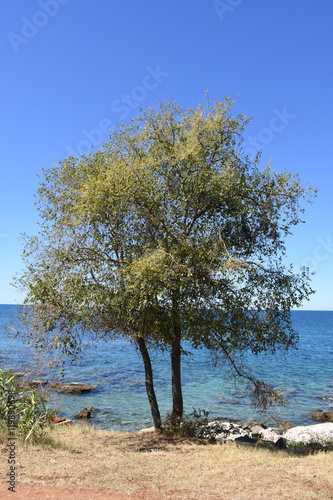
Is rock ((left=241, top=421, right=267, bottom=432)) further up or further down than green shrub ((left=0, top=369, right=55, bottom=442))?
further down

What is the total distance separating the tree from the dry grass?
3.76 metres

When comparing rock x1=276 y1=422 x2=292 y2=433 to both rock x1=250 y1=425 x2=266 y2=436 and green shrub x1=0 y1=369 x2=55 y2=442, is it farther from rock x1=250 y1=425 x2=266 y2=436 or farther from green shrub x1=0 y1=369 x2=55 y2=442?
green shrub x1=0 y1=369 x2=55 y2=442

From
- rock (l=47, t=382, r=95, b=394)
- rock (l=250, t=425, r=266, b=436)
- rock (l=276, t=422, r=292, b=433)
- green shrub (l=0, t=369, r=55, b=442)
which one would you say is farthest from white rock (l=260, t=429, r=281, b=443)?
rock (l=47, t=382, r=95, b=394)

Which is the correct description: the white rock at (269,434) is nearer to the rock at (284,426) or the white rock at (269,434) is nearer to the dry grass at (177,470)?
the rock at (284,426)

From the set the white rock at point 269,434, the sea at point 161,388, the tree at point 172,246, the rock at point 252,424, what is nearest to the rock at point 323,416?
the sea at point 161,388

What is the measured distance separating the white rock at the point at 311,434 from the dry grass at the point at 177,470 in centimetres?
722

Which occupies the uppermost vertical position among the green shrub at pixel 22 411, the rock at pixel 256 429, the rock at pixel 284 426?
the green shrub at pixel 22 411

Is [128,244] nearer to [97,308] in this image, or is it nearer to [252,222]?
[97,308]

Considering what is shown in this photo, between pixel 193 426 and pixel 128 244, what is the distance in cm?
788

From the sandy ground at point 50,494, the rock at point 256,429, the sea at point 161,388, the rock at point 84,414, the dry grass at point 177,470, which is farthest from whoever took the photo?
the rock at point 84,414

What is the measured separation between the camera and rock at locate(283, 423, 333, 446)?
22233 mm

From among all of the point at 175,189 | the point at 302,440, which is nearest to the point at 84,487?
the point at 175,189

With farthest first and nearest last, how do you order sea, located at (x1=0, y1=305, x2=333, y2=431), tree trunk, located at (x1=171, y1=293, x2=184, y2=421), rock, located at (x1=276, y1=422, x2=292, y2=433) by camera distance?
rock, located at (x1=276, y1=422, x2=292, y2=433) < sea, located at (x1=0, y1=305, x2=333, y2=431) < tree trunk, located at (x1=171, y1=293, x2=184, y2=421)

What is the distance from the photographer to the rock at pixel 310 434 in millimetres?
22233
